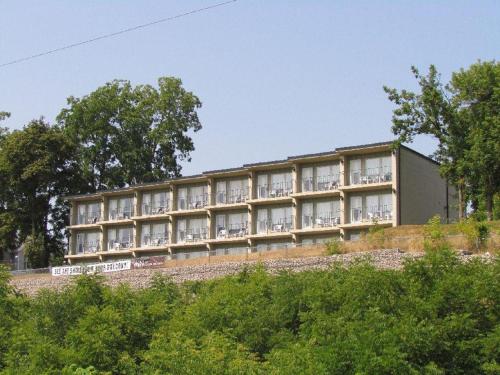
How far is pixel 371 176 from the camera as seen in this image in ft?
193

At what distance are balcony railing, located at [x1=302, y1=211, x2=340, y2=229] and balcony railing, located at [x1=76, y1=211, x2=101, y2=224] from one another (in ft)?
76.3

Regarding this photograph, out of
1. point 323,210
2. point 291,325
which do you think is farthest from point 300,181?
point 291,325

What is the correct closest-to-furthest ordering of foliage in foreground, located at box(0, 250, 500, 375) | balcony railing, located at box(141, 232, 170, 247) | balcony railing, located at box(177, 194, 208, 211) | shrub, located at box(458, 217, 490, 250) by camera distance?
foliage in foreground, located at box(0, 250, 500, 375) < shrub, located at box(458, 217, 490, 250) < balcony railing, located at box(177, 194, 208, 211) < balcony railing, located at box(141, 232, 170, 247)

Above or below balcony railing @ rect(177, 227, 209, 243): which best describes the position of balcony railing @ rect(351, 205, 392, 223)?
above

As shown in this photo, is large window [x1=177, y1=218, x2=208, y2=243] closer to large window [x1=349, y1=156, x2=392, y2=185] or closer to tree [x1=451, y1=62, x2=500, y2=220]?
large window [x1=349, y1=156, x2=392, y2=185]

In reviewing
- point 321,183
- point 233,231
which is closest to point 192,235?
point 233,231

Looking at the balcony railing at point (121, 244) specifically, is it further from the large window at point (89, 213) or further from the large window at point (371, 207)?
the large window at point (371, 207)

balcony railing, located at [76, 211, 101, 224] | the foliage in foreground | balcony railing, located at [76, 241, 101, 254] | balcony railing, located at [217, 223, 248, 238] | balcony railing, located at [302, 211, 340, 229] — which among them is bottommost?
the foliage in foreground

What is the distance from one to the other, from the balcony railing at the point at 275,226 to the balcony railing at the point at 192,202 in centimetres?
639

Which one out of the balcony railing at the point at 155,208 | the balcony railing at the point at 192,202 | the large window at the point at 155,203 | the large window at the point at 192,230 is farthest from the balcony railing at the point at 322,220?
the large window at the point at 155,203

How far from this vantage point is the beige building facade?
192ft

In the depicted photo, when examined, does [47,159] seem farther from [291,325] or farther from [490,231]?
[291,325]

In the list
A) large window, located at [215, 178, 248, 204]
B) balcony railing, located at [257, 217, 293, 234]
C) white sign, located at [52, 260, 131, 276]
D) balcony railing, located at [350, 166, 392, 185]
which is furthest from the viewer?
large window, located at [215, 178, 248, 204]

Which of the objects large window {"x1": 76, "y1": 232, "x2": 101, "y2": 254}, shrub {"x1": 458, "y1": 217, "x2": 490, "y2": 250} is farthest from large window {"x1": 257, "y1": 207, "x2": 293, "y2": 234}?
shrub {"x1": 458, "y1": 217, "x2": 490, "y2": 250}
